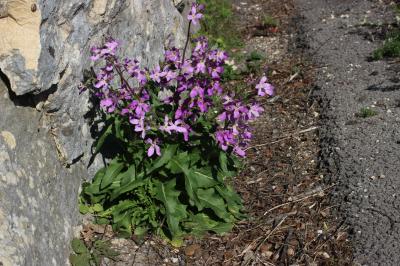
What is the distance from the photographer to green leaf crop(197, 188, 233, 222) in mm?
4117

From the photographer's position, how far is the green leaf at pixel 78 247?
3.91 metres

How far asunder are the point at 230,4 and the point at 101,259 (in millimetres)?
5811

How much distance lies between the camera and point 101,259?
3.95 meters

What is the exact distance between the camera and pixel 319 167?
16.2ft

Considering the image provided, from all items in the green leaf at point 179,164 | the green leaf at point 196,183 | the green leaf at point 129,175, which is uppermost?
the green leaf at point 179,164

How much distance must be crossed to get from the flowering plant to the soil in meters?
0.20

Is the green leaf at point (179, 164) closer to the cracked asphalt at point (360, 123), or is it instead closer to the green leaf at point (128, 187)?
the green leaf at point (128, 187)

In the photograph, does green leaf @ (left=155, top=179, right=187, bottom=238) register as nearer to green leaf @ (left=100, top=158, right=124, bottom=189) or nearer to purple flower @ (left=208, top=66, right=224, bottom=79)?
green leaf @ (left=100, top=158, right=124, bottom=189)

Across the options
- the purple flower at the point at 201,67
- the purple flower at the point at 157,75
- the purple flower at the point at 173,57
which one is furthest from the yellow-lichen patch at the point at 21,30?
the purple flower at the point at 201,67

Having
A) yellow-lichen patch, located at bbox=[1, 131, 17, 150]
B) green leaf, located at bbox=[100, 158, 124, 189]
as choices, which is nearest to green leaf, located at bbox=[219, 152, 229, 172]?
green leaf, located at bbox=[100, 158, 124, 189]

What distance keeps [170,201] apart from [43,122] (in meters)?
0.97

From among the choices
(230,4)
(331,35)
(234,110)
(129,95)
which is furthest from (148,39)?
(230,4)

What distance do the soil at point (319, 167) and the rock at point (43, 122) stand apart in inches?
21.7

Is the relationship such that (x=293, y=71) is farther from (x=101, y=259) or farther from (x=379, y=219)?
(x=101, y=259)
